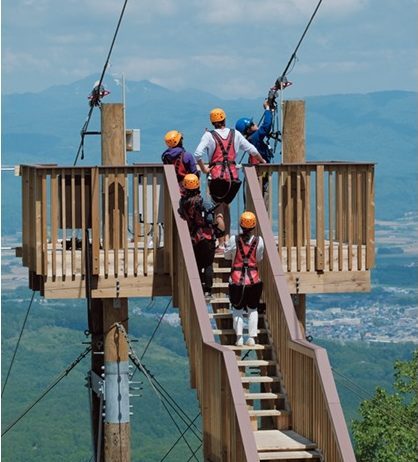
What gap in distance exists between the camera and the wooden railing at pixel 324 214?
63.7 ft

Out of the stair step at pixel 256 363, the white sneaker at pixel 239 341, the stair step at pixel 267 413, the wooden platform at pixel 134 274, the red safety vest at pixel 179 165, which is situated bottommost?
the stair step at pixel 267 413

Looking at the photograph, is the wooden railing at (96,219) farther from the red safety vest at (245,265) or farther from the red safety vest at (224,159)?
the red safety vest at (245,265)

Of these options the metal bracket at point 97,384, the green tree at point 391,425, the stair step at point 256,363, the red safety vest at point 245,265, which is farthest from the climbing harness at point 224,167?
the green tree at point 391,425

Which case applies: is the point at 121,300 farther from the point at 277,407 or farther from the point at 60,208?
the point at 277,407

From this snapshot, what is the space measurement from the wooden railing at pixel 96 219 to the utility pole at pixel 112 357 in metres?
0.70

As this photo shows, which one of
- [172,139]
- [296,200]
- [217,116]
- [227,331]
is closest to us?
[227,331]

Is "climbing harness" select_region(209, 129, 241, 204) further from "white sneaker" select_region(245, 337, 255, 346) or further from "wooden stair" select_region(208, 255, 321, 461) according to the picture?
"white sneaker" select_region(245, 337, 255, 346)

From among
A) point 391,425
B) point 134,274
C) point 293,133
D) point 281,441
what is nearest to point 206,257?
point 134,274

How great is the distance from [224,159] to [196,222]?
3.31 feet

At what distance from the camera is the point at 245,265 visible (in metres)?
17.7

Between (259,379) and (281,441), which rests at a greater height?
(259,379)

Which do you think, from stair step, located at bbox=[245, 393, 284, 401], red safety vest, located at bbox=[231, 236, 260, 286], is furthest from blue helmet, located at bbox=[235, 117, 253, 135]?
stair step, located at bbox=[245, 393, 284, 401]

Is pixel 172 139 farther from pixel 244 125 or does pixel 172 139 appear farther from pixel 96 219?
pixel 244 125

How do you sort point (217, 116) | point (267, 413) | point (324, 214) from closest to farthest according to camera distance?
point (267, 413) < point (217, 116) < point (324, 214)
